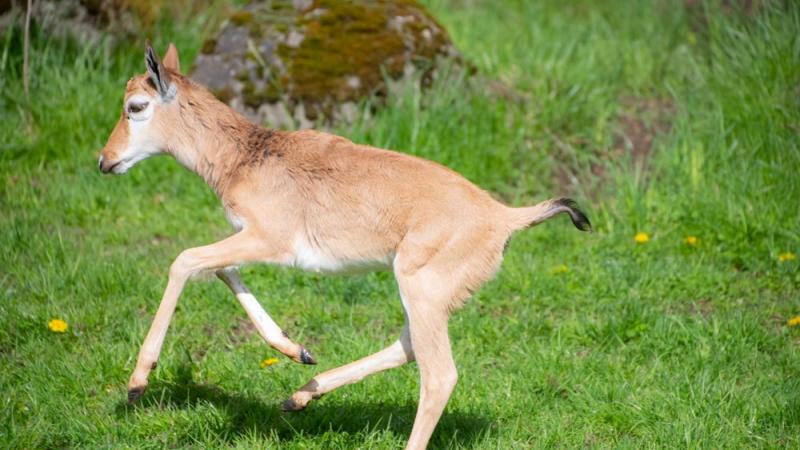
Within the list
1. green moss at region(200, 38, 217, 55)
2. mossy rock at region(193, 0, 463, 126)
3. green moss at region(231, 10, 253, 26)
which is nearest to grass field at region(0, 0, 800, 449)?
mossy rock at region(193, 0, 463, 126)

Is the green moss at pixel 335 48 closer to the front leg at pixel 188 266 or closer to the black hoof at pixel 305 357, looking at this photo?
the front leg at pixel 188 266

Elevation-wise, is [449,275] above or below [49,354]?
above

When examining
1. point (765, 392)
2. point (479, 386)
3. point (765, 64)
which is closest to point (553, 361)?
point (479, 386)

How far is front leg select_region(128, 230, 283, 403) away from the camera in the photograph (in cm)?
469

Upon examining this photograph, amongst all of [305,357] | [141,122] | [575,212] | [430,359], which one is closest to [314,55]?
[141,122]

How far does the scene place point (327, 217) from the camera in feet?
16.2

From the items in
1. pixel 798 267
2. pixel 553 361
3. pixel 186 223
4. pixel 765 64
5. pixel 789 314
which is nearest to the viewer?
pixel 553 361

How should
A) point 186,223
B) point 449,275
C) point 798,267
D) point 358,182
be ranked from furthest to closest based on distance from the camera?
point 186,223 → point 798,267 → point 358,182 → point 449,275

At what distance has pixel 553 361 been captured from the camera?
5.84 m

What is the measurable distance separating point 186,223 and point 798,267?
4.53 m

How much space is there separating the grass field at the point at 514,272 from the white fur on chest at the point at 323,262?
2.70 ft

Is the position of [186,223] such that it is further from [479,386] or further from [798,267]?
[798,267]

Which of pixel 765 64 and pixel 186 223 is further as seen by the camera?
pixel 765 64

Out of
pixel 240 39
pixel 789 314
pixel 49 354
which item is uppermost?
pixel 240 39
